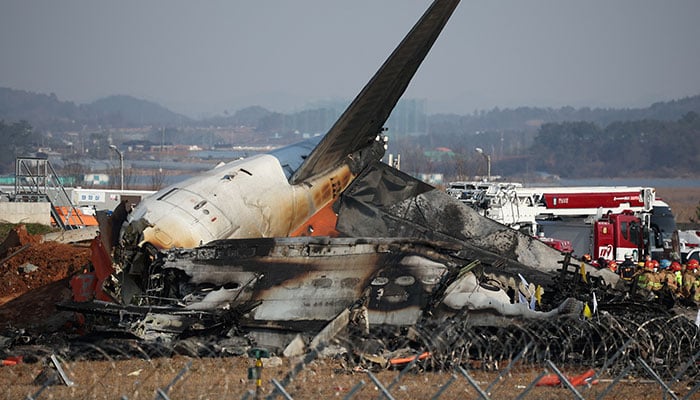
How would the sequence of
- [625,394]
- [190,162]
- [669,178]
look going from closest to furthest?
1. [625,394]
2. [669,178]
3. [190,162]

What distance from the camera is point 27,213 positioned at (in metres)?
49.9

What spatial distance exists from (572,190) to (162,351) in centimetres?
4189

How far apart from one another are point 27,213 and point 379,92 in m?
30.9

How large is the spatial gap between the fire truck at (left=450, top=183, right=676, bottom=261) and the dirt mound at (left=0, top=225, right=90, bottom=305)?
884 inches

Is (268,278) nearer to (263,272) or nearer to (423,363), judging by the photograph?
(263,272)

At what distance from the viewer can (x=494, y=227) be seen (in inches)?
1054

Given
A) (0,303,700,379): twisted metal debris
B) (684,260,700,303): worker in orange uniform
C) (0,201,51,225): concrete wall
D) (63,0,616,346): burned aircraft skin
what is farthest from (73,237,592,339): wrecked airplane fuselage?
(0,201,51,225): concrete wall

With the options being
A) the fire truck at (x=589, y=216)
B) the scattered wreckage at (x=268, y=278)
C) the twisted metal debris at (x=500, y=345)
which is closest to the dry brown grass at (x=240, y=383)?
the twisted metal debris at (x=500, y=345)

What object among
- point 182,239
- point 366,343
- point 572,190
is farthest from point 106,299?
point 572,190

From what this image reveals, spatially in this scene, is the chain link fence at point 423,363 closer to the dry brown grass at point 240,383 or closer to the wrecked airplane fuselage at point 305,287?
the dry brown grass at point 240,383

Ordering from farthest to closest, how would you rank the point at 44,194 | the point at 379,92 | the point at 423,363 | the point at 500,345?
the point at 44,194 < the point at 379,92 < the point at 500,345 < the point at 423,363

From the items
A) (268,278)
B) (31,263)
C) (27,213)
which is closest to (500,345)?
(268,278)

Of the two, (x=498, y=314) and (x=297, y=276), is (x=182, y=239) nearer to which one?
(x=297, y=276)

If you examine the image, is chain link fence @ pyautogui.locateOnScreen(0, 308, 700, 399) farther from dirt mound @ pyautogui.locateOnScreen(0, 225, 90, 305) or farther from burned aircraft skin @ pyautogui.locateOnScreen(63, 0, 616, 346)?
dirt mound @ pyautogui.locateOnScreen(0, 225, 90, 305)
